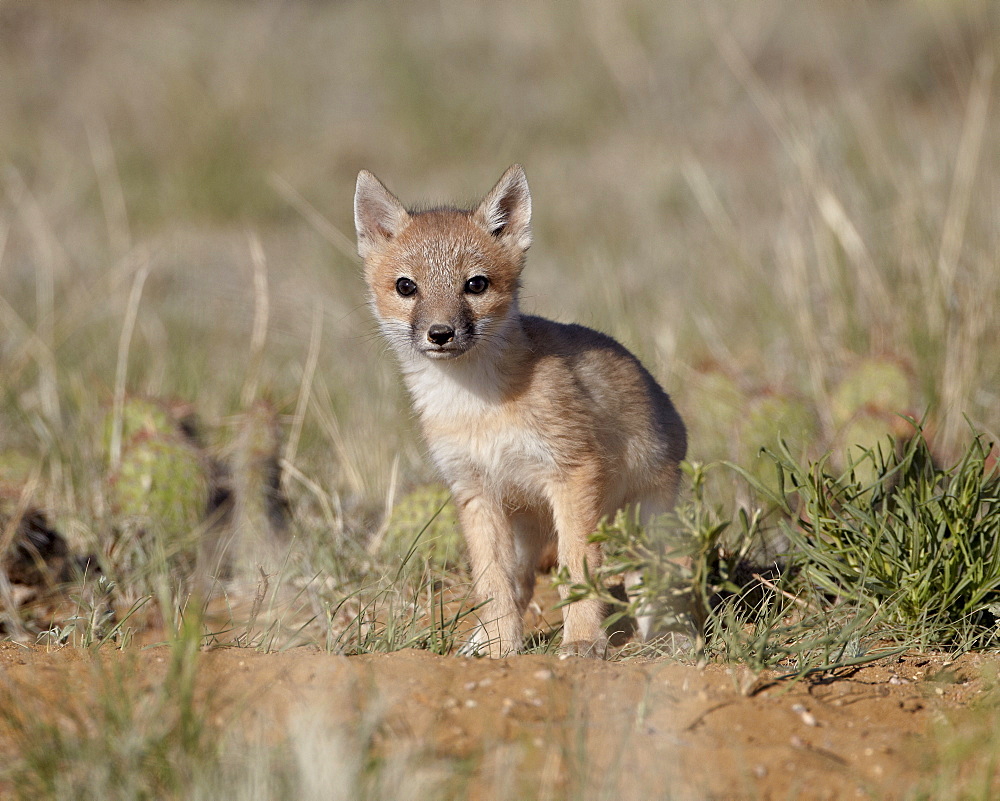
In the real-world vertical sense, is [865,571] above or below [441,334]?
below

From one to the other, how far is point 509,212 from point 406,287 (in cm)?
62

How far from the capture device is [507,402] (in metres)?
3.83

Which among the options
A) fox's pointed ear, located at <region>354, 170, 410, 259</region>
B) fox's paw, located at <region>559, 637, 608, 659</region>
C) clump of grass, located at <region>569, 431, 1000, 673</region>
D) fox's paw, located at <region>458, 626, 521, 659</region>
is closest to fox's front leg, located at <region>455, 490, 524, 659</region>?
fox's paw, located at <region>458, 626, 521, 659</region>

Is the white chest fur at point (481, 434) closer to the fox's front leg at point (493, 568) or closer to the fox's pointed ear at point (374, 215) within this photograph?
the fox's front leg at point (493, 568)

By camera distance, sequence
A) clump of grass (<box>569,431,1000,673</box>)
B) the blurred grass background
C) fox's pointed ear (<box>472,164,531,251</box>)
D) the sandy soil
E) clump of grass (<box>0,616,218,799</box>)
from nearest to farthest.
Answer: clump of grass (<box>0,616,218,799</box>)
the sandy soil
clump of grass (<box>569,431,1000,673</box>)
fox's pointed ear (<box>472,164,531,251</box>)
the blurred grass background

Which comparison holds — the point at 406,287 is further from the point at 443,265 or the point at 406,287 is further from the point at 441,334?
the point at 441,334

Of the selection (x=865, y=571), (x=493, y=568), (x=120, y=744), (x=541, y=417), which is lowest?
(x=493, y=568)

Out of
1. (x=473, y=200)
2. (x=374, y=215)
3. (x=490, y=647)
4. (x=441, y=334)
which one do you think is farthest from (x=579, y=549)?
(x=473, y=200)

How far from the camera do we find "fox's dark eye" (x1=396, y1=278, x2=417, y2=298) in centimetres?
407

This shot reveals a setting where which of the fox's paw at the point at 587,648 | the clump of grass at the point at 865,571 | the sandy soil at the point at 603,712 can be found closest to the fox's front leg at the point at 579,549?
the fox's paw at the point at 587,648

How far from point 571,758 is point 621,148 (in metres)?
12.1

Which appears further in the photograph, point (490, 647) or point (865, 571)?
point (490, 647)

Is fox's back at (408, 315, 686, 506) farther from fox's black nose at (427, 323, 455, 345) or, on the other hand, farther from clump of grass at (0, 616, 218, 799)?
clump of grass at (0, 616, 218, 799)

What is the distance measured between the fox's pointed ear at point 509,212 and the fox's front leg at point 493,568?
3.86 ft
